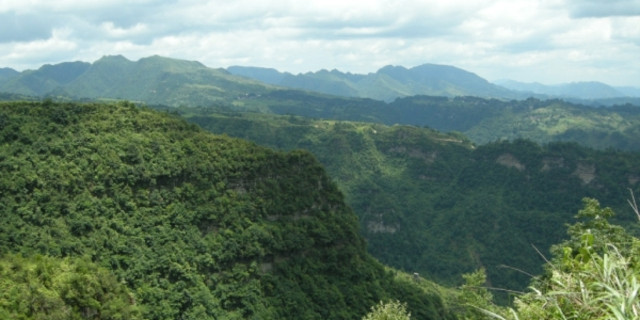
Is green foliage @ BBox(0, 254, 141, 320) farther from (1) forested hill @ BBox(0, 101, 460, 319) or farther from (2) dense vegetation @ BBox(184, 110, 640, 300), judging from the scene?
(2) dense vegetation @ BBox(184, 110, 640, 300)

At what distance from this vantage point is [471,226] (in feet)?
443

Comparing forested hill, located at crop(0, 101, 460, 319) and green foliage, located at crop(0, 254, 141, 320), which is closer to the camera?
green foliage, located at crop(0, 254, 141, 320)

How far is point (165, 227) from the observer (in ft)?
181

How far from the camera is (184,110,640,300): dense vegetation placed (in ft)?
408

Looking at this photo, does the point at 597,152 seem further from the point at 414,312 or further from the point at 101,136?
the point at 101,136

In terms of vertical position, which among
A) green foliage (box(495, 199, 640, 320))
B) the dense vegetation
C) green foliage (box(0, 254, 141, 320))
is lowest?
the dense vegetation

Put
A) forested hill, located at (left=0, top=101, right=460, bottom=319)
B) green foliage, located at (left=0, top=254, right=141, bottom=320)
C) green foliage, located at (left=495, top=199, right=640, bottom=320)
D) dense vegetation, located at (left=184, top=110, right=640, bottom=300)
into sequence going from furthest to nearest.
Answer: dense vegetation, located at (left=184, top=110, right=640, bottom=300) → forested hill, located at (left=0, top=101, right=460, bottom=319) → green foliage, located at (left=0, top=254, right=141, bottom=320) → green foliage, located at (left=495, top=199, right=640, bottom=320)

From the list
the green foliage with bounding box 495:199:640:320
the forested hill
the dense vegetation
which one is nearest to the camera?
the green foliage with bounding box 495:199:640:320

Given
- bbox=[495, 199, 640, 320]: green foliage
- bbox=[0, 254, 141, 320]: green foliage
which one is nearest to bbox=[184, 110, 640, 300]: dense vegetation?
bbox=[0, 254, 141, 320]: green foliage

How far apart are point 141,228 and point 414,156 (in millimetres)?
123419

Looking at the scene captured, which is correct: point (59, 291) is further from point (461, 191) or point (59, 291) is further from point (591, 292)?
point (461, 191)

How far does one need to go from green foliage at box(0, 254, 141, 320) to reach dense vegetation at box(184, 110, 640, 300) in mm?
83752

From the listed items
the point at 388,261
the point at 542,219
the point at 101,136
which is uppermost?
the point at 101,136

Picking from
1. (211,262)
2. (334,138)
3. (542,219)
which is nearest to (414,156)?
(334,138)
